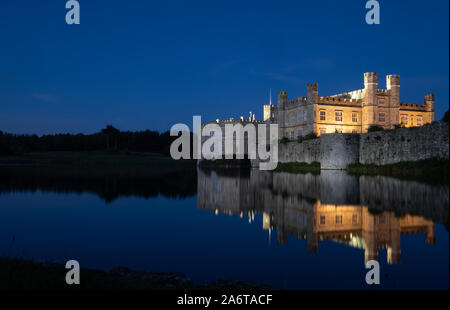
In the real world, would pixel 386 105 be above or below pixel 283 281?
above

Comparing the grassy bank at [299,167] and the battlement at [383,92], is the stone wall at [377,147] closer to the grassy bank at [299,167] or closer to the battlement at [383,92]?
the grassy bank at [299,167]

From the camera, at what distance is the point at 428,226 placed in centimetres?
891

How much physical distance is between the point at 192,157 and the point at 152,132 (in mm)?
37003

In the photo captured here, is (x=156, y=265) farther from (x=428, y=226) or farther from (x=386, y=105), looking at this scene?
(x=386, y=105)

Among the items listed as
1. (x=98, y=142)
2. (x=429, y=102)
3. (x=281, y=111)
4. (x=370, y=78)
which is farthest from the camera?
(x=98, y=142)

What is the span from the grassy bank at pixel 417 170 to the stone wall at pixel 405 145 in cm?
51

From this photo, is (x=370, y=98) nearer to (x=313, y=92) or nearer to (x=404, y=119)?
(x=404, y=119)

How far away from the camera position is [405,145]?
27250 millimetres

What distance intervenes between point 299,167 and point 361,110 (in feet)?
40.2

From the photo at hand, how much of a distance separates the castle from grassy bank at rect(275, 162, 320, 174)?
5072 millimetres

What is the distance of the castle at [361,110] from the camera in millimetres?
44969

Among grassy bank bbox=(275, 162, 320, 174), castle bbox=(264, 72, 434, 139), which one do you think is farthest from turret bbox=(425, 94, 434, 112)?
grassy bank bbox=(275, 162, 320, 174)

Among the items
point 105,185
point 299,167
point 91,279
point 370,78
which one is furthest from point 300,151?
point 91,279

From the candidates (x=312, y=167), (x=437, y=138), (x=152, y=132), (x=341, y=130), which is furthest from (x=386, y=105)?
(x=152, y=132)
